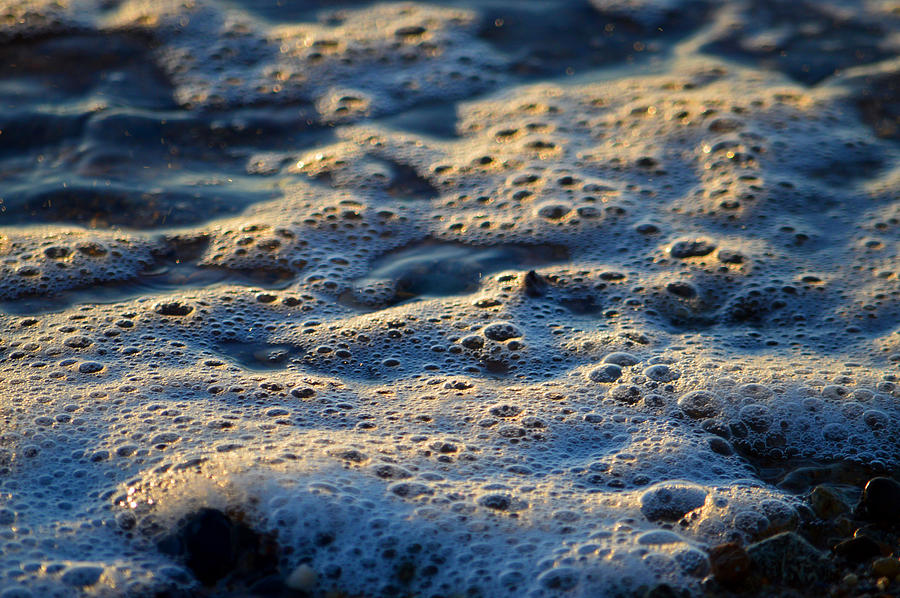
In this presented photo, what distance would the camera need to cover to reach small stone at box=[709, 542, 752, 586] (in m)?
1.83

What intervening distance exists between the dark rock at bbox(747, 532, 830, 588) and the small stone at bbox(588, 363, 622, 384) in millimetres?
684

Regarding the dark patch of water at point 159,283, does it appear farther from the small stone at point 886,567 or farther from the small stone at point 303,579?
the small stone at point 886,567

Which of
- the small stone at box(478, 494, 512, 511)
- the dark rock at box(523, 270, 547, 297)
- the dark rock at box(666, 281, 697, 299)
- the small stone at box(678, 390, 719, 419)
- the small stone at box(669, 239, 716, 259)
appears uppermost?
the small stone at box(669, 239, 716, 259)

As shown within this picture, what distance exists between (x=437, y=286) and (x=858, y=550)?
4.81 feet

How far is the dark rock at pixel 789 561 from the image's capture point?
6.03 feet

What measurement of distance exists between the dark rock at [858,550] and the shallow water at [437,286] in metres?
0.13

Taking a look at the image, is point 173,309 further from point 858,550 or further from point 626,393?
point 858,550

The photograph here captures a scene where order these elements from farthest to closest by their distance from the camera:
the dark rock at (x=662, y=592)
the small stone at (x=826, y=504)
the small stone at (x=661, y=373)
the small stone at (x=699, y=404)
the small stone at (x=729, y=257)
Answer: the small stone at (x=729, y=257) < the small stone at (x=661, y=373) < the small stone at (x=699, y=404) < the small stone at (x=826, y=504) < the dark rock at (x=662, y=592)

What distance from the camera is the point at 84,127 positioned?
3652 millimetres

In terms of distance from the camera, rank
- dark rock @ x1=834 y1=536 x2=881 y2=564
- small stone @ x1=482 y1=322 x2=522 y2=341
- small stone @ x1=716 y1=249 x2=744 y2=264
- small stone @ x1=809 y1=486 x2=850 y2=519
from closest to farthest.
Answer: dark rock @ x1=834 y1=536 x2=881 y2=564, small stone @ x1=809 y1=486 x2=850 y2=519, small stone @ x1=482 y1=322 x2=522 y2=341, small stone @ x1=716 y1=249 x2=744 y2=264

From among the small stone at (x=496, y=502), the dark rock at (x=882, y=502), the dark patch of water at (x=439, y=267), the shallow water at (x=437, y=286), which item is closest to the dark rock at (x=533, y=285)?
the shallow water at (x=437, y=286)

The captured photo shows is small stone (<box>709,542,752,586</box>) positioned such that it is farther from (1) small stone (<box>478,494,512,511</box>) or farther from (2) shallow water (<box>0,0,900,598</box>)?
(1) small stone (<box>478,494,512,511</box>)

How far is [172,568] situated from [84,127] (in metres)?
2.40

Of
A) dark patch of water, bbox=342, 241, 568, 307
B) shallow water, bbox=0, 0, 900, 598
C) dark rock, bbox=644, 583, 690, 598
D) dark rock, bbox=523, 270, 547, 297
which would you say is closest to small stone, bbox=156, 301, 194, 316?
shallow water, bbox=0, 0, 900, 598
